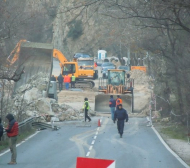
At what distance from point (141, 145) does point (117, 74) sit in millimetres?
21747

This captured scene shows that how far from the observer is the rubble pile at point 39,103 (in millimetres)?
33719

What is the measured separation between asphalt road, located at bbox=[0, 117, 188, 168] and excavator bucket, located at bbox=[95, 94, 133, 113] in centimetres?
887

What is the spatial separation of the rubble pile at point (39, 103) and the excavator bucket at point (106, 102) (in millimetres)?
2112

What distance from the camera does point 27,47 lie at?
37812mm

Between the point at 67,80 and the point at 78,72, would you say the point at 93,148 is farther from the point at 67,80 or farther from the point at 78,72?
the point at 78,72

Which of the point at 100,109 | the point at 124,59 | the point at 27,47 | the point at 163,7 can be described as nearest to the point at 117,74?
the point at 100,109

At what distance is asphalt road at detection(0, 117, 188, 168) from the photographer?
16359 mm

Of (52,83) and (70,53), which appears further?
(70,53)

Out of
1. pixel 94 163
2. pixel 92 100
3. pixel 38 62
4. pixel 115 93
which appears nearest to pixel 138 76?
pixel 92 100

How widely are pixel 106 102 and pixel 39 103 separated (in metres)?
6.66

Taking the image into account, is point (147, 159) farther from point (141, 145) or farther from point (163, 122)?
point (163, 122)

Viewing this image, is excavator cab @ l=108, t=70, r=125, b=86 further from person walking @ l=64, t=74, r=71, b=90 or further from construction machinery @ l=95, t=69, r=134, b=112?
person walking @ l=64, t=74, r=71, b=90

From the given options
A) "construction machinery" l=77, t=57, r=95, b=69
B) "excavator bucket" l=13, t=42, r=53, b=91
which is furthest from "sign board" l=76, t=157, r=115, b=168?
"construction machinery" l=77, t=57, r=95, b=69

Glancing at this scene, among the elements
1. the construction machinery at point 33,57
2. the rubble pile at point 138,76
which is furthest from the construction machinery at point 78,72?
the rubble pile at point 138,76
